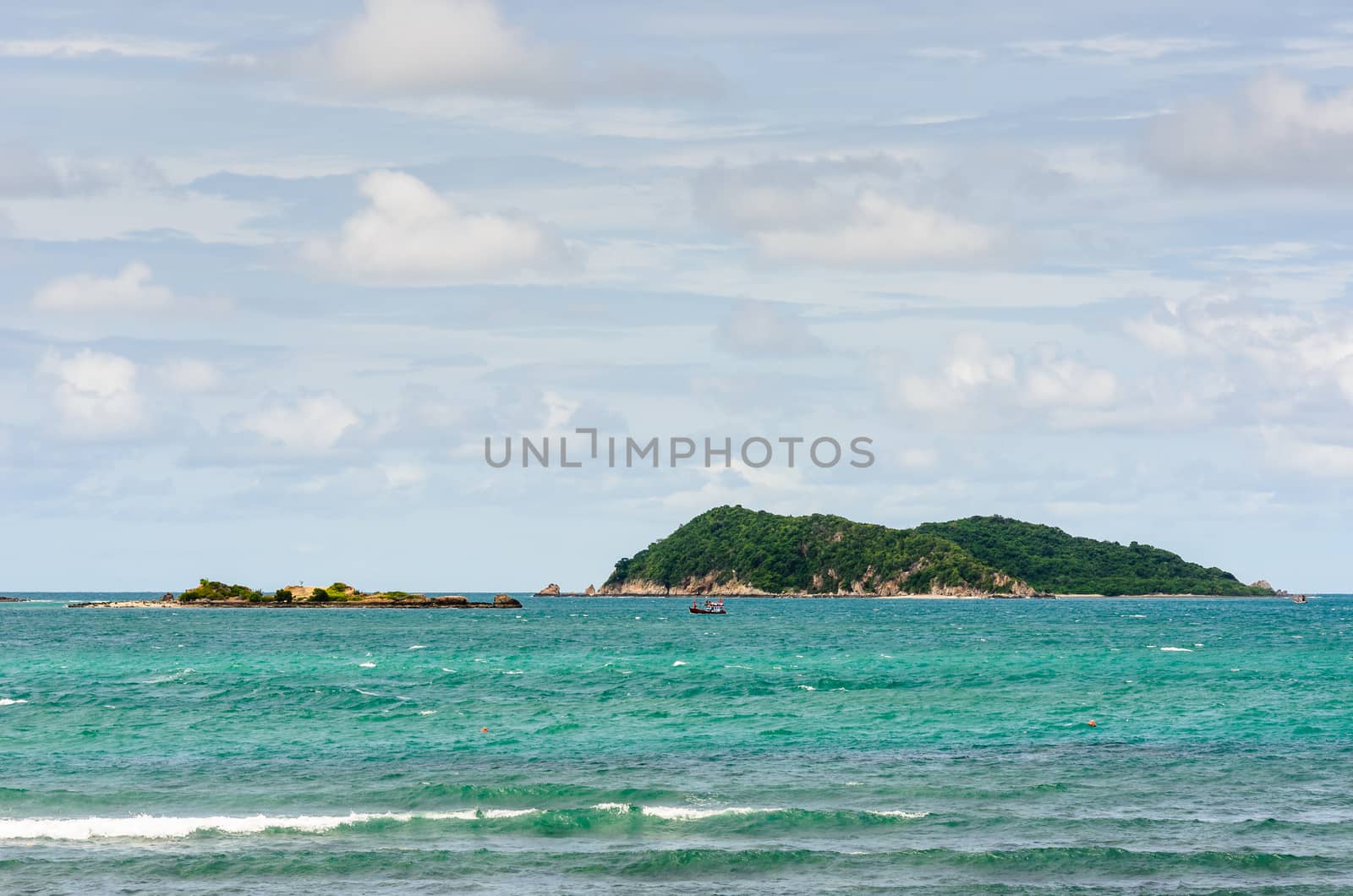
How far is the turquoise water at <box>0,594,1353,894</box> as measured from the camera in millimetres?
35750

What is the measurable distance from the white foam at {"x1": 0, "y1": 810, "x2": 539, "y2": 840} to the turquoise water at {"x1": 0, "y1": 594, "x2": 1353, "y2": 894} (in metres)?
0.16

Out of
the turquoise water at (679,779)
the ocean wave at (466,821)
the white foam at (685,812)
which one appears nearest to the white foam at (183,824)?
the ocean wave at (466,821)

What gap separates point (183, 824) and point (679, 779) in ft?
54.7

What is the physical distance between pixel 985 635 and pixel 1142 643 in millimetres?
19993

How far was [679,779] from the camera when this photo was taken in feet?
161

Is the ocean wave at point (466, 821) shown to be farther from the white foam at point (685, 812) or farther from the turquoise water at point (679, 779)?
the turquoise water at point (679, 779)

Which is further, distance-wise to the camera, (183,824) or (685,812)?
(685,812)

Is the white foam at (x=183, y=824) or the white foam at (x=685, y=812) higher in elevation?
Result: the white foam at (x=685, y=812)

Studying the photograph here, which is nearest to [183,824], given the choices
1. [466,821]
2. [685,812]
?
[466,821]

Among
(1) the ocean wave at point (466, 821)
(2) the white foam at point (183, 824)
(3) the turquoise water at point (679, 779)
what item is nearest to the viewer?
(3) the turquoise water at point (679, 779)

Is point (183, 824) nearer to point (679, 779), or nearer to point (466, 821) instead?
point (466, 821)

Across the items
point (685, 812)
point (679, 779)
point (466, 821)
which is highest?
point (679, 779)

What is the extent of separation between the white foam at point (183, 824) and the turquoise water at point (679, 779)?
16 centimetres

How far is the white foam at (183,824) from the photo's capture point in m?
40.1
